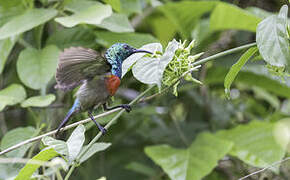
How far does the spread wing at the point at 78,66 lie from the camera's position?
1243 millimetres

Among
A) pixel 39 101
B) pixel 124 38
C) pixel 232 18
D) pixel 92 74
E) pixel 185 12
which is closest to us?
pixel 92 74

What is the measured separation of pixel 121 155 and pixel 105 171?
0.57 feet

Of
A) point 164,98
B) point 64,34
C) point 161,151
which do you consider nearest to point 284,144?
point 161,151

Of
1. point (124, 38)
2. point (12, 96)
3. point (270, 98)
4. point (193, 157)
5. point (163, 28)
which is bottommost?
point (270, 98)

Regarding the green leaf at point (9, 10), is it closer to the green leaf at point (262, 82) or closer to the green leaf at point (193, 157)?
the green leaf at point (193, 157)

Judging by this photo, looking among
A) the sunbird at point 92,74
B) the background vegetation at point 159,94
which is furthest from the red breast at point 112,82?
the background vegetation at point 159,94

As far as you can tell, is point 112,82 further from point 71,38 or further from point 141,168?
point 141,168

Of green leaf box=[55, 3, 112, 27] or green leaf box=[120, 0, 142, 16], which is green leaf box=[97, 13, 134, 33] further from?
green leaf box=[120, 0, 142, 16]

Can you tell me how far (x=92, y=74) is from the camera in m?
1.42

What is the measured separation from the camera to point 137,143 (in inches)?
105

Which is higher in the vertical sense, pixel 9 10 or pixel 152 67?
pixel 152 67

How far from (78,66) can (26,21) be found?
22.7 inches

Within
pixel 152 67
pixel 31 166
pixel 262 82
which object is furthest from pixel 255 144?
pixel 31 166

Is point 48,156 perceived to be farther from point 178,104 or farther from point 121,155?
point 178,104
